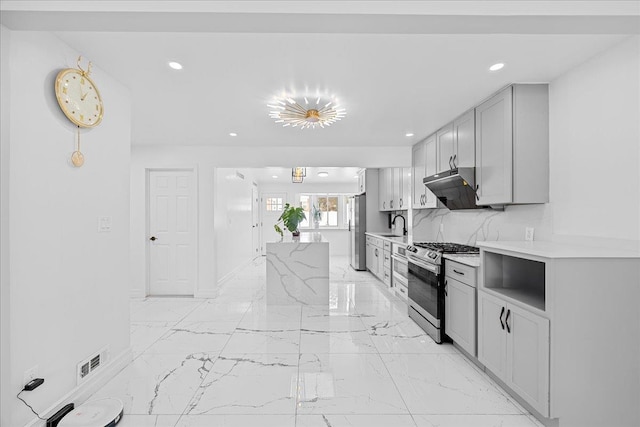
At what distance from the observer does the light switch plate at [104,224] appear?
227 cm

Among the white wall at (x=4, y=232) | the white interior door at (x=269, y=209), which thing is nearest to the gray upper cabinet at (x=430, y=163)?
the white wall at (x=4, y=232)

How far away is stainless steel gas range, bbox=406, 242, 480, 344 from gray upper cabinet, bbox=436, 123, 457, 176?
3.30 feet

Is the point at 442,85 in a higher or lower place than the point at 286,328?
higher

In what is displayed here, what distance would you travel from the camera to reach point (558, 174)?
2465 mm

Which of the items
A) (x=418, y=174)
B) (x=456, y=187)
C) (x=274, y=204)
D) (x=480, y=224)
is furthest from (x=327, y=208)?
(x=456, y=187)

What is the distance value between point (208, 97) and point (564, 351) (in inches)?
127

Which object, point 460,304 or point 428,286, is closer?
point 460,304

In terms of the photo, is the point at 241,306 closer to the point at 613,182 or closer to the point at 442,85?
the point at 442,85

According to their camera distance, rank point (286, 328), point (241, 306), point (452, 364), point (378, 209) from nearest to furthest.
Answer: point (452, 364) → point (286, 328) → point (241, 306) → point (378, 209)

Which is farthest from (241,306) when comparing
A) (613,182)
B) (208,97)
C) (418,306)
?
(613,182)

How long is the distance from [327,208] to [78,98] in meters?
7.70

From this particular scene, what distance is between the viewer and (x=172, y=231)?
4.88 metres

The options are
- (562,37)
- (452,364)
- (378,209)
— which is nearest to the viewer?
(562,37)

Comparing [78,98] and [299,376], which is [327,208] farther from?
[78,98]
